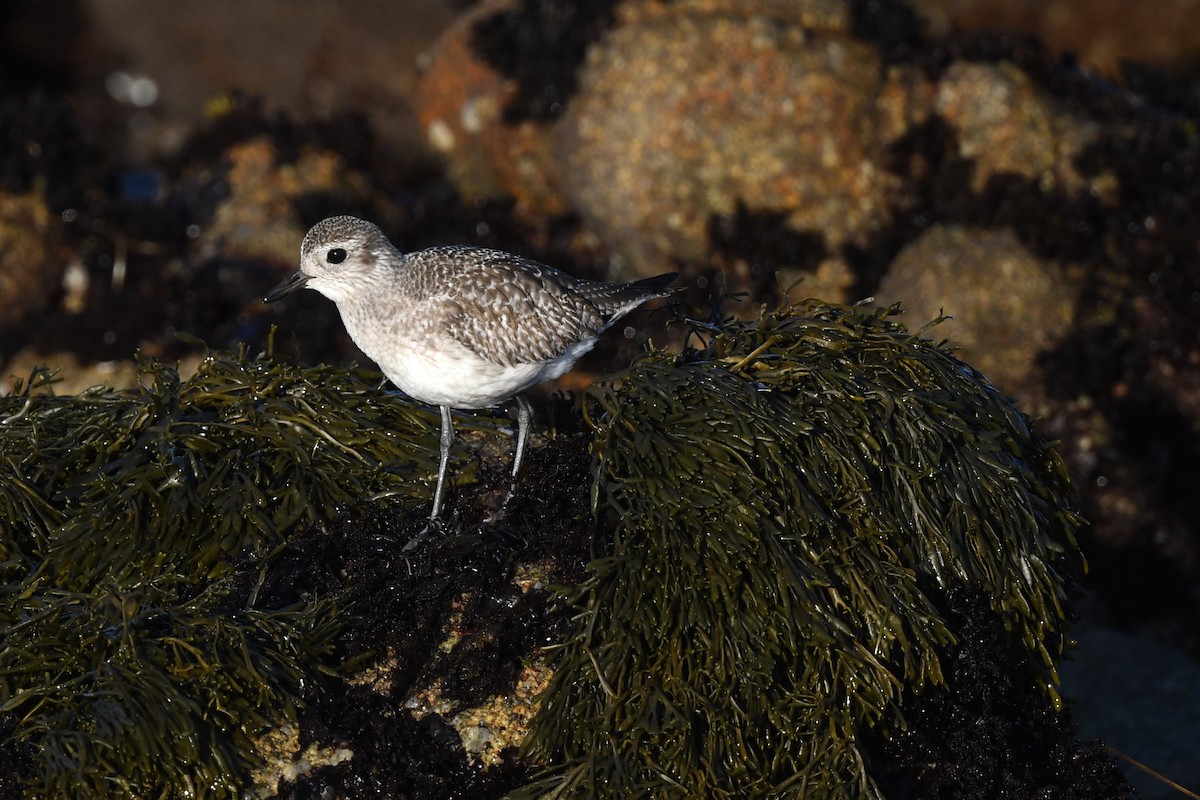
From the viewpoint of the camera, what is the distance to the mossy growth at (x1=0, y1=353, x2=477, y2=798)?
3.83 meters

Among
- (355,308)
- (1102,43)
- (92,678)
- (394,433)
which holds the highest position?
(1102,43)

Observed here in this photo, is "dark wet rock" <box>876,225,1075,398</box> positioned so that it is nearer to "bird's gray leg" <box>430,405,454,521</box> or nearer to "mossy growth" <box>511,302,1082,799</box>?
"mossy growth" <box>511,302,1082,799</box>

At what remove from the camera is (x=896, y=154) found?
8.02 meters

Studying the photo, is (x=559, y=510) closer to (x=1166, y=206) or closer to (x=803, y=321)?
(x=803, y=321)

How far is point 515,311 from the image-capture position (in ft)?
15.3

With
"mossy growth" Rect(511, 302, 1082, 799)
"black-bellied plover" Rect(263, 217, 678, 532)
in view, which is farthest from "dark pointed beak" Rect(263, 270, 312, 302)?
"mossy growth" Rect(511, 302, 1082, 799)

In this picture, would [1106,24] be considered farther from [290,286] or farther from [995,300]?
[290,286]

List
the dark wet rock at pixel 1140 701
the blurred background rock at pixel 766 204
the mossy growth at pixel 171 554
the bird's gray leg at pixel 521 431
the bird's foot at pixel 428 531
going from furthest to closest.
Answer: the blurred background rock at pixel 766 204 < the dark wet rock at pixel 1140 701 < the bird's gray leg at pixel 521 431 < the bird's foot at pixel 428 531 < the mossy growth at pixel 171 554

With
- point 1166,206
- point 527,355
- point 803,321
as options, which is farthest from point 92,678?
point 1166,206

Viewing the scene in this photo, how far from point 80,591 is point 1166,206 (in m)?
6.68

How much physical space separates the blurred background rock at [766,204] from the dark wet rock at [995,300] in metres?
0.02

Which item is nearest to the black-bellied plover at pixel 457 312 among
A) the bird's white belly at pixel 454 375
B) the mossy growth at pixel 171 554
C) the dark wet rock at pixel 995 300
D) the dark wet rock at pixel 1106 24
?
the bird's white belly at pixel 454 375

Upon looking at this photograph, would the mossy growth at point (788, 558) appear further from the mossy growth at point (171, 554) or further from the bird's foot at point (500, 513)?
the mossy growth at point (171, 554)

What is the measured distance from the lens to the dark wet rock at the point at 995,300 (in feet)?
24.6
